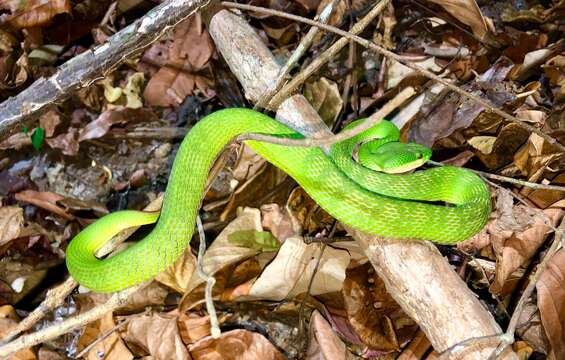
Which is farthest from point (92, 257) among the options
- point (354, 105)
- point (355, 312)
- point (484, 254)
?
point (484, 254)

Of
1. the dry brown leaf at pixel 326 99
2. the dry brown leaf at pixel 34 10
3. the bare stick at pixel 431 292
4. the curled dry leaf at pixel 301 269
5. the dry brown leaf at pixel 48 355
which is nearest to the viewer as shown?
the bare stick at pixel 431 292

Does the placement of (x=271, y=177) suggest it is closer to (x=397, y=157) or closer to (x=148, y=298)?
(x=397, y=157)

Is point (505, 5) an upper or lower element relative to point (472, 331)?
upper

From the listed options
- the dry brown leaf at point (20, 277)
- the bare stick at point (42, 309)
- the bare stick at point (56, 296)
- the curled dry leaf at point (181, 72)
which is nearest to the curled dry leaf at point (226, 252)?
the bare stick at point (56, 296)

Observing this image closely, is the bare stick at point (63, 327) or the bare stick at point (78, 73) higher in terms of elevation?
the bare stick at point (78, 73)

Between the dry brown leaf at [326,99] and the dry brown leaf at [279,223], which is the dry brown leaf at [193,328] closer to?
the dry brown leaf at [279,223]

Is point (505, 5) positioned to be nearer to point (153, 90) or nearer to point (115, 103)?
point (153, 90)

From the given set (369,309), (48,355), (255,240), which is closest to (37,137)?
(48,355)

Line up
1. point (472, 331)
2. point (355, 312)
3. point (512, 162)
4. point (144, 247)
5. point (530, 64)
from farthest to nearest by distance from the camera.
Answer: point (530, 64) → point (512, 162) → point (355, 312) → point (144, 247) → point (472, 331)
